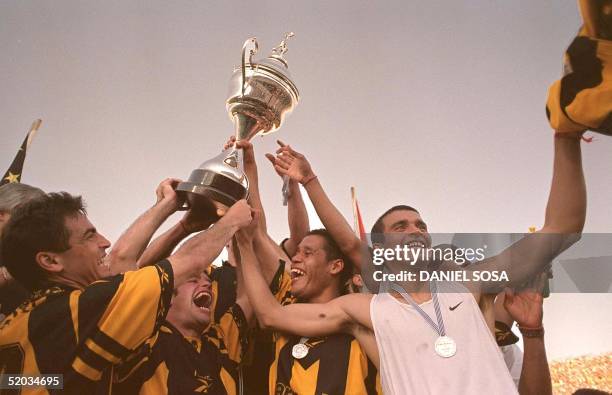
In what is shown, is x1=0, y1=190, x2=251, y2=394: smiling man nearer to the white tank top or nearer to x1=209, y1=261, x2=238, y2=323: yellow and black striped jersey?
x1=209, y1=261, x2=238, y2=323: yellow and black striped jersey

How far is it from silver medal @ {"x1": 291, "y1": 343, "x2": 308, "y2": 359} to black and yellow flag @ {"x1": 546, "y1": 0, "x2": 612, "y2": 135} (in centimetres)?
134

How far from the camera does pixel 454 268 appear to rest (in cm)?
226

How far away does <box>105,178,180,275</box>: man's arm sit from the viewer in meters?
1.98

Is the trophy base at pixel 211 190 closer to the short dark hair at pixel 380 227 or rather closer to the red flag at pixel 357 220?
the short dark hair at pixel 380 227

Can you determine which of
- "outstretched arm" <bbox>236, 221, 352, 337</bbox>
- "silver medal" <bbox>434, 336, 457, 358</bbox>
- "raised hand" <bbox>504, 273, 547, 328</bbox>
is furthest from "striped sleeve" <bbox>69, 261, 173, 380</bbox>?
"raised hand" <bbox>504, 273, 547, 328</bbox>

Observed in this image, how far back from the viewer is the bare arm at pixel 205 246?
1660 mm

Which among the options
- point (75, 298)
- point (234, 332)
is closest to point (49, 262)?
point (75, 298)

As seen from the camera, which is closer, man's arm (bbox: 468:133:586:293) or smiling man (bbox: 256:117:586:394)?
man's arm (bbox: 468:133:586:293)

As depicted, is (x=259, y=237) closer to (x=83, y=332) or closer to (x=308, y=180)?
(x=308, y=180)

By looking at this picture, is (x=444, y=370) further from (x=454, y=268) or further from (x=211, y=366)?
(x=211, y=366)

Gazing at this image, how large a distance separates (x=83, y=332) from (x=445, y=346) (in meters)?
1.29

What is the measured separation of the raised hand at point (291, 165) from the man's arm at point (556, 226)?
35.4 inches

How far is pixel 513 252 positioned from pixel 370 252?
0.69 metres

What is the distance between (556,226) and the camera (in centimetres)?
171
